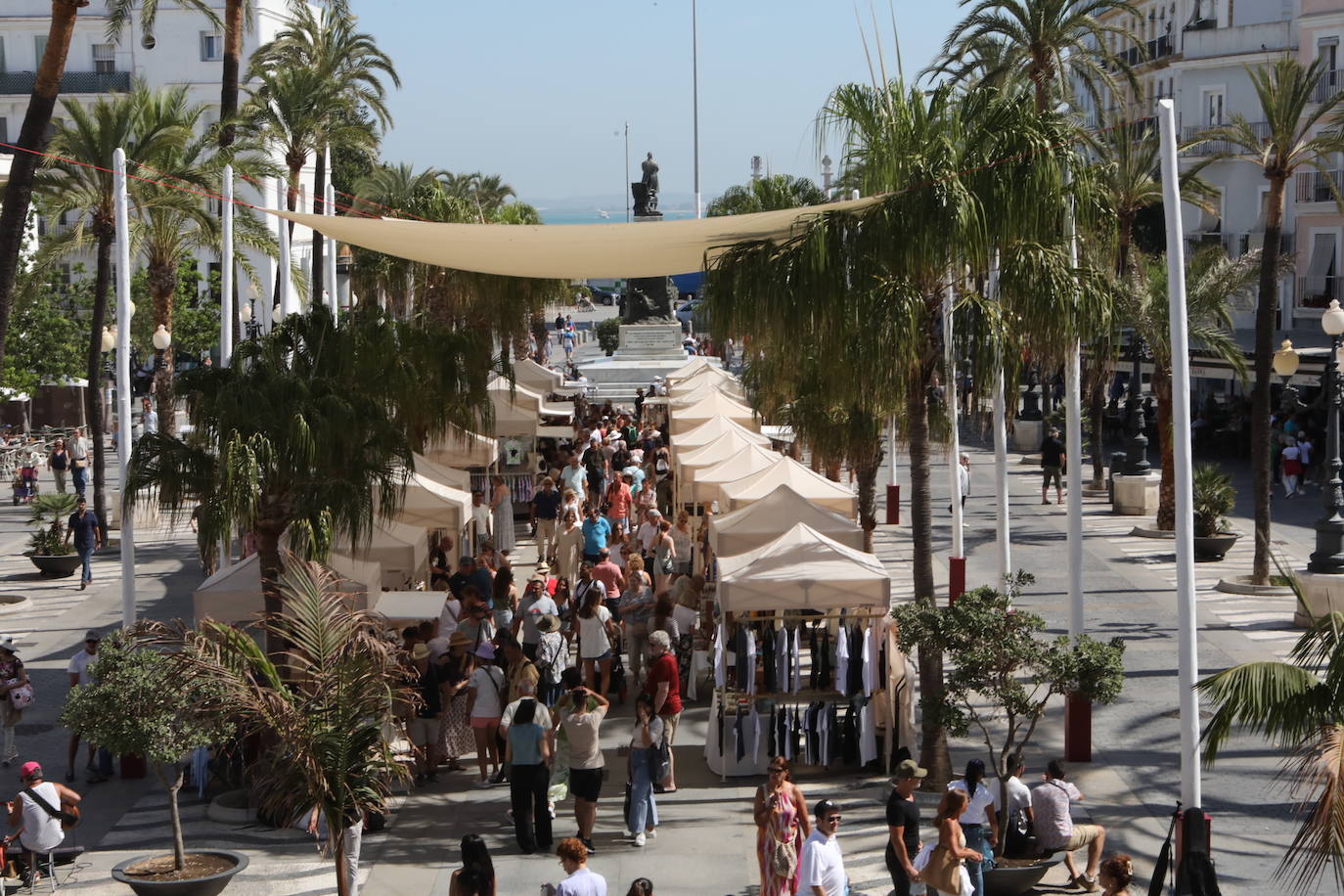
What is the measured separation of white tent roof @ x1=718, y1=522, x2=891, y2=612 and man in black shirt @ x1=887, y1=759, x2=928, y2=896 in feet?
12.2

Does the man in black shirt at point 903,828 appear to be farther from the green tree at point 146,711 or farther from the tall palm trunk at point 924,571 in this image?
the green tree at point 146,711

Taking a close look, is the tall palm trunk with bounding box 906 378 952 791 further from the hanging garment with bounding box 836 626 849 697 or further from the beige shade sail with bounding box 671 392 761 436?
the beige shade sail with bounding box 671 392 761 436

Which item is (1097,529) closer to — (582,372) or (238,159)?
(238,159)

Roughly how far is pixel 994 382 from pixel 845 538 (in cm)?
384

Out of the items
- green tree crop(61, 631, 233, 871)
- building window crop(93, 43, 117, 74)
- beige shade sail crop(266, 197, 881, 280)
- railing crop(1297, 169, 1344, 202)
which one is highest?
building window crop(93, 43, 117, 74)

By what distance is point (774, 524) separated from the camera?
17766 millimetres

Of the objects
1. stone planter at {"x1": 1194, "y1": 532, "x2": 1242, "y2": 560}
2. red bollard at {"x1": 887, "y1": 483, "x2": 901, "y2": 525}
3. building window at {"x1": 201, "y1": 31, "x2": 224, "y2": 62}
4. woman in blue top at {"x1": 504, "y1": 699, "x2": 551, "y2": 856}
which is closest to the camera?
woman in blue top at {"x1": 504, "y1": 699, "x2": 551, "y2": 856}

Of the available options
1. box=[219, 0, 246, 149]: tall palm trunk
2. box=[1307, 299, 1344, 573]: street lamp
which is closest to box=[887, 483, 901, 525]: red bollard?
box=[1307, 299, 1344, 573]: street lamp

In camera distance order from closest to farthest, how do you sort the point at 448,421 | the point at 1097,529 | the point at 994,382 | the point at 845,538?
the point at 994,382 → the point at 845,538 → the point at 448,421 → the point at 1097,529

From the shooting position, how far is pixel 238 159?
3061 centimetres

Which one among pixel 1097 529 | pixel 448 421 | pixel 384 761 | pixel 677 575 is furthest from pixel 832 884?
pixel 1097 529

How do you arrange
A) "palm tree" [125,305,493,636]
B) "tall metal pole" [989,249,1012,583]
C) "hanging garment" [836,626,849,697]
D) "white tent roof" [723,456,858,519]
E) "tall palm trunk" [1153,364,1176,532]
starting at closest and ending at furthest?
"palm tree" [125,305,493,636]
"tall metal pole" [989,249,1012,583]
"hanging garment" [836,626,849,697]
"white tent roof" [723,456,858,519]
"tall palm trunk" [1153,364,1176,532]

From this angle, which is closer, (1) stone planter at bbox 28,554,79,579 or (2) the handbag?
(2) the handbag

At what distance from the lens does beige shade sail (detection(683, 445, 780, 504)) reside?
853 inches
